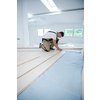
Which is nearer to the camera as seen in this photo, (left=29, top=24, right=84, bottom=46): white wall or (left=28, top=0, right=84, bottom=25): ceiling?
(left=28, top=0, right=84, bottom=25): ceiling

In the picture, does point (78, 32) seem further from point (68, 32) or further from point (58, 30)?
point (58, 30)

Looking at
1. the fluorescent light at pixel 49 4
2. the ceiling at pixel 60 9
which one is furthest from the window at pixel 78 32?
the fluorescent light at pixel 49 4

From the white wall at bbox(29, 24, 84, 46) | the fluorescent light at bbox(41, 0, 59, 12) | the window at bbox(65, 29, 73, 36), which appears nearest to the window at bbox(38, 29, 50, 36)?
the white wall at bbox(29, 24, 84, 46)

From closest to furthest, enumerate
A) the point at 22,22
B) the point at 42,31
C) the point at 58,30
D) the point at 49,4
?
the point at 22,22, the point at 49,4, the point at 58,30, the point at 42,31

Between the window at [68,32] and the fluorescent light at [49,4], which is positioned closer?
the fluorescent light at [49,4]

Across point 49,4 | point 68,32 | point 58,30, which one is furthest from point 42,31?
point 49,4

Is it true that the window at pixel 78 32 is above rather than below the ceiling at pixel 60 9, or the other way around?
below

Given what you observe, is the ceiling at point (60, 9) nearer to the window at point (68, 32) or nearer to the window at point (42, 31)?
the window at point (68, 32)

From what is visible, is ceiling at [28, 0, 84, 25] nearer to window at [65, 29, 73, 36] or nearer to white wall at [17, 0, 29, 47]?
white wall at [17, 0, 29, 47]
